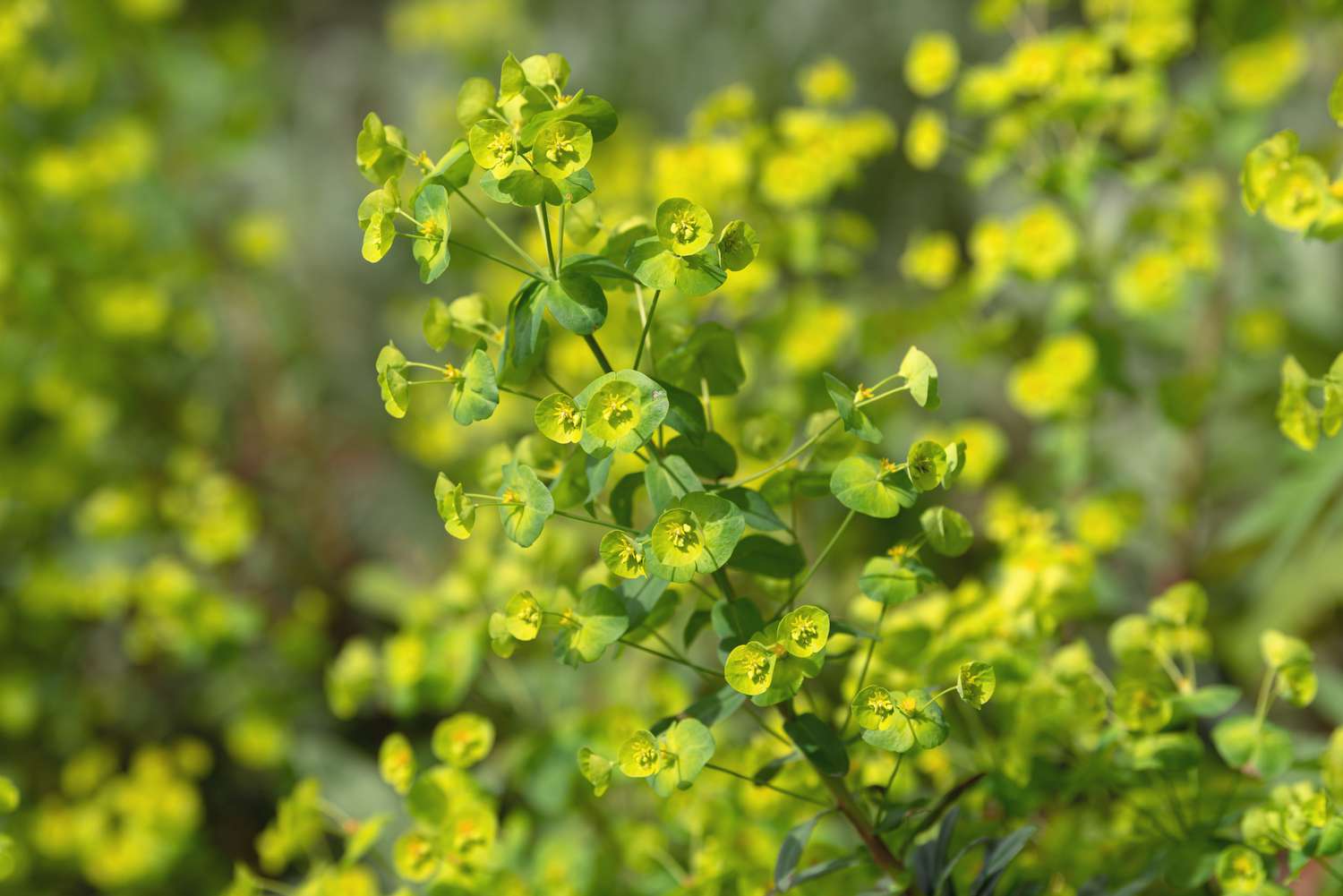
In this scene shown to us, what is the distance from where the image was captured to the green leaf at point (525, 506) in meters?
0.61

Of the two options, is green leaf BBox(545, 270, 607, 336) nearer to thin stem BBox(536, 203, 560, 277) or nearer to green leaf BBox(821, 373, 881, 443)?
thin stem BBox(536, 203, 560, 277)

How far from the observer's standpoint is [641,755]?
25.0 inches

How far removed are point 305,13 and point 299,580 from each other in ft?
6.02

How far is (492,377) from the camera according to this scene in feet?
2.05

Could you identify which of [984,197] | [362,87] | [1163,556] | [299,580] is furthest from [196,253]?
[1163,556]

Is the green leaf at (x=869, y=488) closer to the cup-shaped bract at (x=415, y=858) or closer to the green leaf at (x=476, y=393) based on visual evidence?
the green leaf at (x=476, y=393)

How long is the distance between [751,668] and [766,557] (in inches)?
3.8

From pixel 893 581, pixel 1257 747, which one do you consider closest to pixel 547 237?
pixel 893 581

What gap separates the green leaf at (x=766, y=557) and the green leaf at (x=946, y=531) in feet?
0.24

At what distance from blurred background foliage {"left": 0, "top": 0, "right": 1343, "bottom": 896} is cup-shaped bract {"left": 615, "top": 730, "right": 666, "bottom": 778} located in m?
0.19

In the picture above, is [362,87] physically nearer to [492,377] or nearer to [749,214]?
[749,214]

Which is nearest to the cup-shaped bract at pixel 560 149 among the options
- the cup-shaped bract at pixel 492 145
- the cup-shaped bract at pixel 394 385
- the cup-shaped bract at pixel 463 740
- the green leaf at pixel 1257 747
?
the cup-shaped bract at pixel 492 145

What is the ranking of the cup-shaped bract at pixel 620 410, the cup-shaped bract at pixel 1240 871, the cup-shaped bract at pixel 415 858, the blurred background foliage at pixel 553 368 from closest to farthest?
the cup-shaped bract at pixel 620 410
the cup-shaped bract at pixel 1240 871
the cup-shaped bract at pixel 415 858
the blurred background foliage at pixel 553 368

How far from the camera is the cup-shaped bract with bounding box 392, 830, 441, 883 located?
2.61ft
